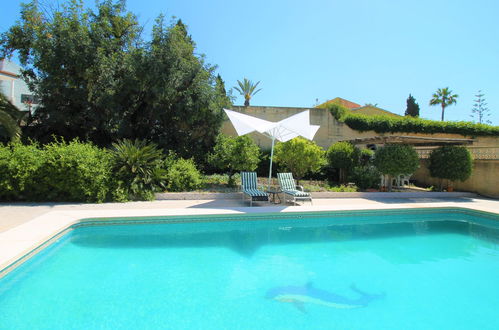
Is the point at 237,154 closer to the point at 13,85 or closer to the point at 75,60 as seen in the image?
the point at 75,60

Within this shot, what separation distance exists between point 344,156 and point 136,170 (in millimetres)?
9293

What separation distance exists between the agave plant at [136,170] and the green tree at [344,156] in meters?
8.20

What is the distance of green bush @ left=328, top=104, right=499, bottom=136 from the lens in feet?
66.8

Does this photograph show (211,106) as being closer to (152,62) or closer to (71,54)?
(152,62)

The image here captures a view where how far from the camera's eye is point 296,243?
274 inches

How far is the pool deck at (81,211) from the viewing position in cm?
522

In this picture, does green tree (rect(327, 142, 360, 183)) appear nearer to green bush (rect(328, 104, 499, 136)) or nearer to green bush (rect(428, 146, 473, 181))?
green bush (rect(428, 146, 473, 181))

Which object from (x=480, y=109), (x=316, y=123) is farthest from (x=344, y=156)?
(x=480, y=109)

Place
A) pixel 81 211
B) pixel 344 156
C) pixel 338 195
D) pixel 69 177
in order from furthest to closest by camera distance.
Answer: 1. pixel 344 156
2. pixel 338 195
3. pixel 69 177
4. pixel 81 211

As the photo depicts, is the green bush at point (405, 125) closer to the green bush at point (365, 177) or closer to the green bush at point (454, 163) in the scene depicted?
the green bush at point (365, 177)


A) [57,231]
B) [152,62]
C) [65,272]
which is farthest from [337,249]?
[152,62]

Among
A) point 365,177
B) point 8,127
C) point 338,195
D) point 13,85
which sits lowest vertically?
point 338,195

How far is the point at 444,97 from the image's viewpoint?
42.5 metres

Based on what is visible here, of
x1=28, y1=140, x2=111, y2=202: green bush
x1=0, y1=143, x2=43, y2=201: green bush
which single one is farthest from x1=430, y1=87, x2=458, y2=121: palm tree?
x1=0, y1=143, x2=43, y2=201: green bush
